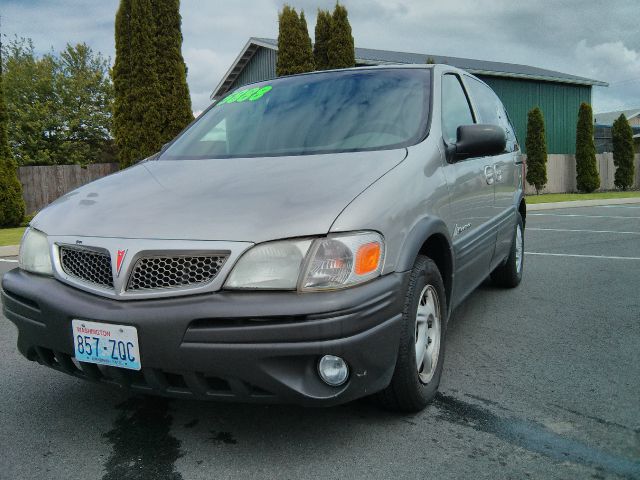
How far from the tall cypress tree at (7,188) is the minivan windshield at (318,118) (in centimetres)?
1193

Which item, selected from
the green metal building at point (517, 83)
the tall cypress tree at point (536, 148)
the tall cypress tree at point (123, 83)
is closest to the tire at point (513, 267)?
the tall cypress tree at point (123, 83)

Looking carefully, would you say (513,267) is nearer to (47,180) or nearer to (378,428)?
(378,428)

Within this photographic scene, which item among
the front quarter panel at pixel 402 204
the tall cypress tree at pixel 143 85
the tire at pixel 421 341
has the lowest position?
the tire at pixel 421 341

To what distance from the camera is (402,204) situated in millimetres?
2453

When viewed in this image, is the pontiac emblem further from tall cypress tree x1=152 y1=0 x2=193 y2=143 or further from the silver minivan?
tall cypress tree x1=152 y1=0 x2=193 y2=143

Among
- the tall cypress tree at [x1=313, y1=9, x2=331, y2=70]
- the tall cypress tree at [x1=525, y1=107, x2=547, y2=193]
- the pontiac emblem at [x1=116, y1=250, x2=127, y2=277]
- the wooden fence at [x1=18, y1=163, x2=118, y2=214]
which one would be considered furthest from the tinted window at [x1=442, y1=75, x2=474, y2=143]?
the tall cypress tree at [x1=525, y1=107, x2=547, y2=193]

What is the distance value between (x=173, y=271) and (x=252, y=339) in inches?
15.6

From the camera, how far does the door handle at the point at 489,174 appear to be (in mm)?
3861

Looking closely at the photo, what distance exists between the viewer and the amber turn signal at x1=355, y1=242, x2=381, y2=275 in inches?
85.7

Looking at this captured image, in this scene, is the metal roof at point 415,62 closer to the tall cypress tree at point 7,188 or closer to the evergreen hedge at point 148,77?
the evergreen hedge at point 148,77

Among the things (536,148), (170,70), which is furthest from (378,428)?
(536,148)

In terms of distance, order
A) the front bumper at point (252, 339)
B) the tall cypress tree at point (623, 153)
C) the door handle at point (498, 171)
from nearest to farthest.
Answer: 1. the front bumper at point (252, 339)
2. the door handle at point (498, 171)
3. the tall cypress tree at point (623, 153)

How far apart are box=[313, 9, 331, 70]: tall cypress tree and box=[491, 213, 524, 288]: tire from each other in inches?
567

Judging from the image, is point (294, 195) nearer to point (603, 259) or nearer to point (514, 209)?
point (514, 209)
